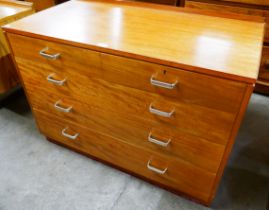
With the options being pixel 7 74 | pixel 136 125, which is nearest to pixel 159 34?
pixel 136 125

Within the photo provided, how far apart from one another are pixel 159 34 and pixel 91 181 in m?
0.81

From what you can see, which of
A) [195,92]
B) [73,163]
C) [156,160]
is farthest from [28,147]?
[195,92]

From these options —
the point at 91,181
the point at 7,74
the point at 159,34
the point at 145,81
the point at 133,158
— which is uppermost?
the point at 159,34

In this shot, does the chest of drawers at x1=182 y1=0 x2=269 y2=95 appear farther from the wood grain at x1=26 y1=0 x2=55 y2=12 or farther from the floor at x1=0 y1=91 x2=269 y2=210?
the wood grain at x1=26 y1=0 x2=55 y2=12

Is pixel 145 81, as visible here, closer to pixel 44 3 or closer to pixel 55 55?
pixel 55 55

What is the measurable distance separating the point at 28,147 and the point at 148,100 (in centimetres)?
92

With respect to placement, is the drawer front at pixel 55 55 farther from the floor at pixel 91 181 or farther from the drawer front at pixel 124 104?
the floor at pixel 91 181

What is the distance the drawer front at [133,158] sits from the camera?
98 centimetres

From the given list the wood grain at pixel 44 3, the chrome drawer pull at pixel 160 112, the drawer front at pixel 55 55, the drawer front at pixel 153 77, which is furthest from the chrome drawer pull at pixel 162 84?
the wood grain at pixel 44 3

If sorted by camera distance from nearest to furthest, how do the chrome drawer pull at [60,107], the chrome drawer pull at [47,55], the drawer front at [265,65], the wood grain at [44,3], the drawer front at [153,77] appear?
1. the drawer front at [153,77]
2. the chrome drawer pull at [47,55]
3. the chrome drawer pull at [60,107]
4. the drawer front at [265,65]
5. the wood grain at [44,3]

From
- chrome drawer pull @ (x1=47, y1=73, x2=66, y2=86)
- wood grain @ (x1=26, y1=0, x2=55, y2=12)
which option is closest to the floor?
chrome drawer pull @ (x1=47, y1=73, x2=66, y2=86)

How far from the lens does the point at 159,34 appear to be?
0.89 m

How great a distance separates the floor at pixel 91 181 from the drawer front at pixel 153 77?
0.57 meters

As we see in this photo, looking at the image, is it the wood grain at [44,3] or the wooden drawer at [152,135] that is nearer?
the wooden drawer at [152,135]
